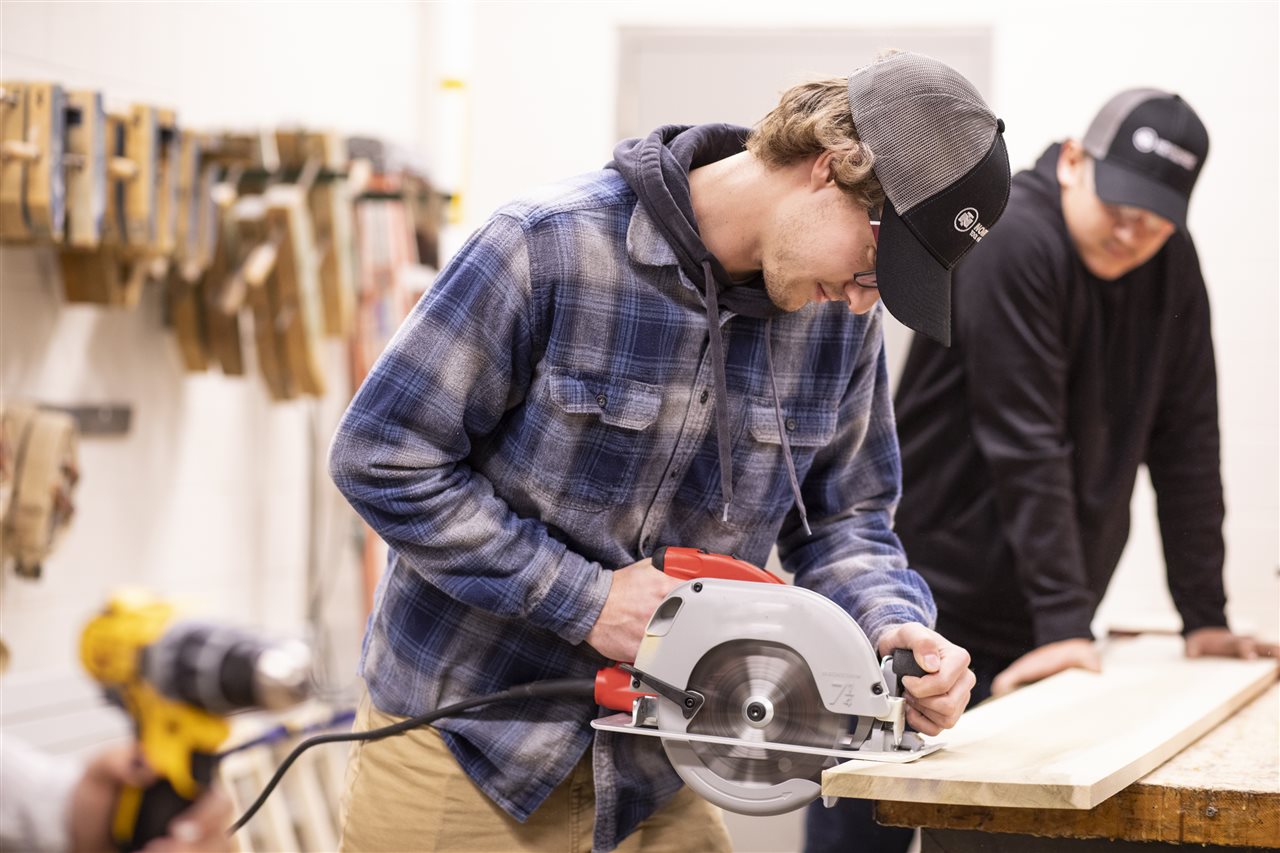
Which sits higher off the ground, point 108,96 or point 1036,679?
point 108,96

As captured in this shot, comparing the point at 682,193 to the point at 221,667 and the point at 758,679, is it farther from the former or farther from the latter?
the point at 221,667

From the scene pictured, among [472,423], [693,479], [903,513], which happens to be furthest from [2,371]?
[903,513]

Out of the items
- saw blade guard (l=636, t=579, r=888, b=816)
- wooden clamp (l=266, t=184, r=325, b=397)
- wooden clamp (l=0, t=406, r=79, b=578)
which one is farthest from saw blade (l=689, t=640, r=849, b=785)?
wooden clamp (l=266, t=184, r=325, b=397)

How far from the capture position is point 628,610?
127 centimetres

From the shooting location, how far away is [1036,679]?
181cm

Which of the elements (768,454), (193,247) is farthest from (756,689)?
(193,247)

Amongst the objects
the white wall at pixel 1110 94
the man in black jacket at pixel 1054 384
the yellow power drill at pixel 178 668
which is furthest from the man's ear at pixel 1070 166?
the yellow power drill at pixel 178 668

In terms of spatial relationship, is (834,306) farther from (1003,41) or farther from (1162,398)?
(1003,41)

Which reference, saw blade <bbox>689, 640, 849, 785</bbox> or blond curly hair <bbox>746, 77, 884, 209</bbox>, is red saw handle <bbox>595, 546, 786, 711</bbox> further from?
blond curly hair <bbox>746, 77, 884, 209</bbox>

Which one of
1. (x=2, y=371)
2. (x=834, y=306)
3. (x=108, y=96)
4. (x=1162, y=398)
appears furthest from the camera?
(x=108, y=96)

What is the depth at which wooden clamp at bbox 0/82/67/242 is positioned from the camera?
6.05 feet

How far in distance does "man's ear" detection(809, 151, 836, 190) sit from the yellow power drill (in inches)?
33.2

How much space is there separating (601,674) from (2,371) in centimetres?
145

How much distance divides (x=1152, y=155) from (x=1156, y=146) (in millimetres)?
14
